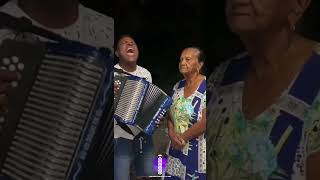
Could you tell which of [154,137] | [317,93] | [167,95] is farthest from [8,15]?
[154,137]

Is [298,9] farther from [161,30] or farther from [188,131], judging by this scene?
[161,30]

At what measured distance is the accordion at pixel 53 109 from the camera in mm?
2387

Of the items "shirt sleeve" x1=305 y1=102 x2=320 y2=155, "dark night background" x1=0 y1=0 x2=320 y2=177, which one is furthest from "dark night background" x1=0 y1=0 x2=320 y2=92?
"shirt sleeve" x1=305 y1=102 x2=320 y2=155

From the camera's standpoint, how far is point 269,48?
250 cm

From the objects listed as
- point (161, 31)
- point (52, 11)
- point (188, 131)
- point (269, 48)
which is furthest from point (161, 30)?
point (269, 48)

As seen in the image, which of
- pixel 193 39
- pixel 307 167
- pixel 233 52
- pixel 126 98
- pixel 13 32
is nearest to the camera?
pixel 307 167

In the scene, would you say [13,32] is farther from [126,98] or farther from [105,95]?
[126,98]

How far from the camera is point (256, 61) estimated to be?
257 centimetres

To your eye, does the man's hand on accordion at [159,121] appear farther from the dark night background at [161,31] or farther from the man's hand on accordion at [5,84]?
the man's hand on accordion at [5,84]

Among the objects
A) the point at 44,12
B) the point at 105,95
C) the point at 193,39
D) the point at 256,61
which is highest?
the point at 193,39

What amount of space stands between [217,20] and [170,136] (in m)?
1.61

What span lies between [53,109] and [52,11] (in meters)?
0.46

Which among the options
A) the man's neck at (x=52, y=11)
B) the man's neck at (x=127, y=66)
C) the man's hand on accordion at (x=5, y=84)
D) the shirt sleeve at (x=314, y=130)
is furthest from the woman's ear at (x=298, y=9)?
the man's neck at (x=127, y=66)

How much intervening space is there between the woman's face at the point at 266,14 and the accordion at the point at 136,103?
1477mm
